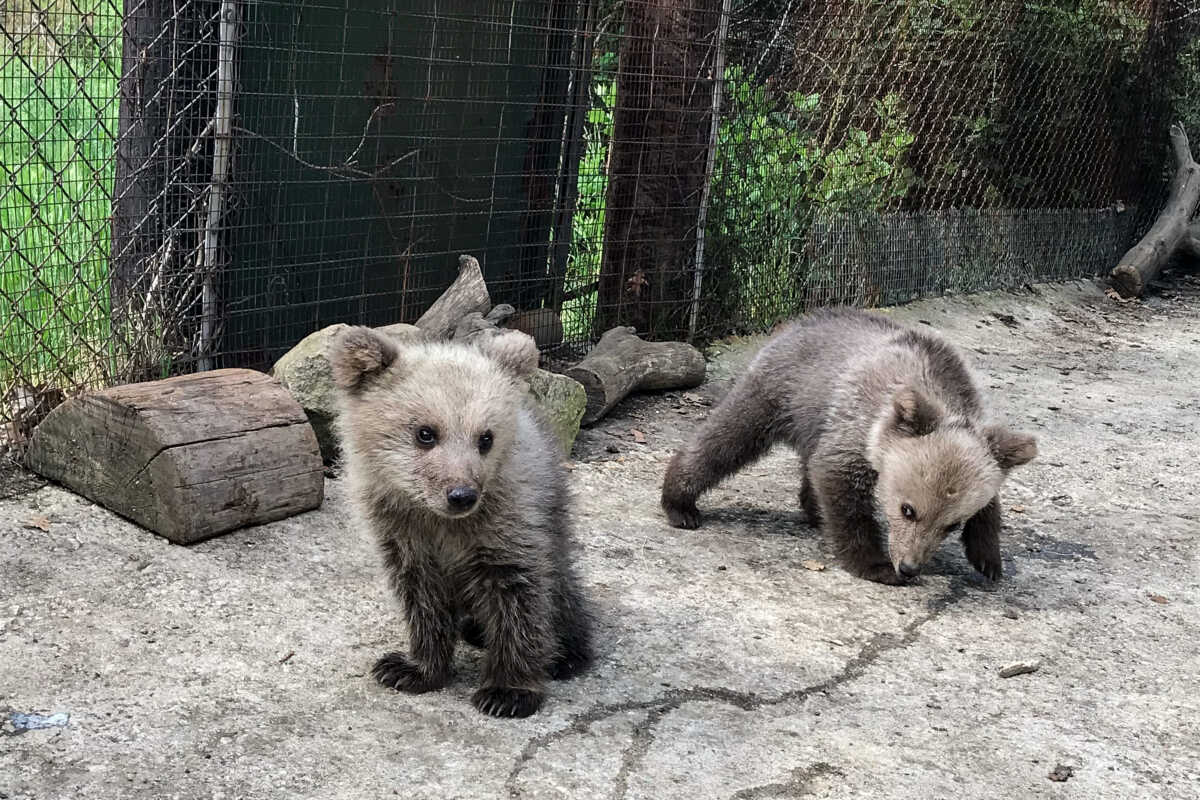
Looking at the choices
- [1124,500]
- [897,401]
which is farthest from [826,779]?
[1124,500]

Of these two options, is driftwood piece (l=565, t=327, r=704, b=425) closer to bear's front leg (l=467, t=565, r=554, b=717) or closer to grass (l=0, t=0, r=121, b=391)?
grass (l=0, t=0, r=121, b=391)

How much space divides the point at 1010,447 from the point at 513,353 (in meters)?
2.18

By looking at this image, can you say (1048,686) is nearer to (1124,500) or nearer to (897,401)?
(897,401)

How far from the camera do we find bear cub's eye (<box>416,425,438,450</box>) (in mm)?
3492

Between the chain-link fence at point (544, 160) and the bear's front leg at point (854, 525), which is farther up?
the chain-link fence at point (544, 160)

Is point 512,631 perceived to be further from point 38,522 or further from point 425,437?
point 38,522

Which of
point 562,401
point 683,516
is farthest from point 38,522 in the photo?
point 683,516

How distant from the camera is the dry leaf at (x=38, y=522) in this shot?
4.62 metres

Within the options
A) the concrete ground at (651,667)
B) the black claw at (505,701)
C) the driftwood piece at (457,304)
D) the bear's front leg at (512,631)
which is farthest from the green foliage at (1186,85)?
the black claw at (505,701)

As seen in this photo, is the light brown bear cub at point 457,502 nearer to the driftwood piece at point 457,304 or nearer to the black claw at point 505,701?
the black claw at point 505,701

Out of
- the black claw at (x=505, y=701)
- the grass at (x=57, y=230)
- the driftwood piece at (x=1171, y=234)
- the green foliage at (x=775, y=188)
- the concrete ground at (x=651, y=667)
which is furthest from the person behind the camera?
the driftwood piece at (x=1171, y=234)

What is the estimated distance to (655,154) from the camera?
7648mm

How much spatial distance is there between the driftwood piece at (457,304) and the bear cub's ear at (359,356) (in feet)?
7.94

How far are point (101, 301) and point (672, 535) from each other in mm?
2638
